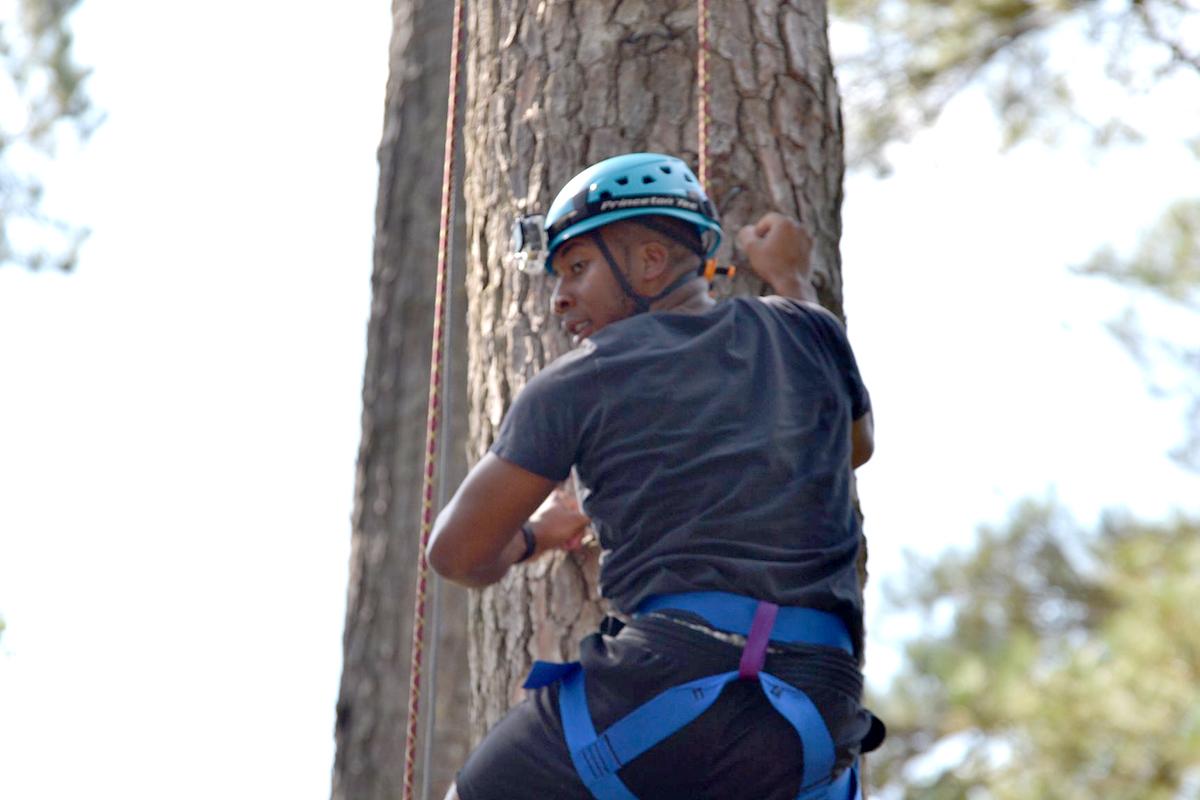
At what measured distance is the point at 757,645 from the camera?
8.96ft

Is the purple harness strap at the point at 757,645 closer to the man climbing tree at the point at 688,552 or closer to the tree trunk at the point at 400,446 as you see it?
the man climbing tree at the point at 688,552

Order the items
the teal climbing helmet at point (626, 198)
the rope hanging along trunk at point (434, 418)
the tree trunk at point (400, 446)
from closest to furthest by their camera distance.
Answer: the teal climbing helmet at point (626, 198), the rope hanging along trunk at point (434, 418), the tree trunk at point (400, 446)

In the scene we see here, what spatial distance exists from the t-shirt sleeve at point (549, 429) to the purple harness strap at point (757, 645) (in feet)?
1.33

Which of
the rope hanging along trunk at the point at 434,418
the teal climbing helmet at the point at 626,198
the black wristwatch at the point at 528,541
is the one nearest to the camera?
the teal climbing helmet at the point at 626,198

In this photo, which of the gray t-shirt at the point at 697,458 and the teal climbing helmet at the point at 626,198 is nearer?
the gray t-shirt at the point at 697,458

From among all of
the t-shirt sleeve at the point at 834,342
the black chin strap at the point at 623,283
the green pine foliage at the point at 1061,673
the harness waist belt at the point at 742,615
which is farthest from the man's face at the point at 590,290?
the green pine foliage at the point at 1061,673

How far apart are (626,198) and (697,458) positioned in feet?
1.72

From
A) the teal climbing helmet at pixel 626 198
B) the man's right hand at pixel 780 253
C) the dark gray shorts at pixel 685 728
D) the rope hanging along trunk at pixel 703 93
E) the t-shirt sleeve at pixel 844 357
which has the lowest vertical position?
the dark gray shorts at pixel 685 728

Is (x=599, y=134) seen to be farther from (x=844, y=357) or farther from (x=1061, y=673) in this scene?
(x=1061, y=673)

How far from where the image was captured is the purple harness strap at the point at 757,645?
2.73m

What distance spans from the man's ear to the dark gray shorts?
652 millimetres

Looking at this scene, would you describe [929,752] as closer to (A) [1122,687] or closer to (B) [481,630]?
(A) [1122,687]

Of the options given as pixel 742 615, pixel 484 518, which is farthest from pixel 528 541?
pixel 742 615

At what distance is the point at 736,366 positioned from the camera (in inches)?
115
